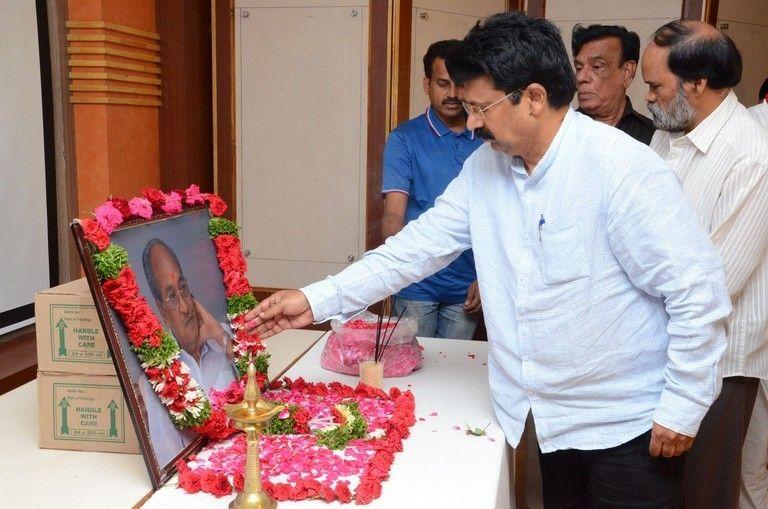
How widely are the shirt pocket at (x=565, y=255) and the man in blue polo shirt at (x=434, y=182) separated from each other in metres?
1.24

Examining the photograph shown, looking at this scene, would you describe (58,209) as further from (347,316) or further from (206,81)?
(347,316)

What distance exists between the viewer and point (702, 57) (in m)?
1.99

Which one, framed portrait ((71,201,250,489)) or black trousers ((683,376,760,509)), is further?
black trousers ((683,376,760,509))

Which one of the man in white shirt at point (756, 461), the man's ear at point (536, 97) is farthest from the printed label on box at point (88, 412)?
the man in white shirt at point (756, 461)

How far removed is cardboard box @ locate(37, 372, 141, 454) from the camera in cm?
156

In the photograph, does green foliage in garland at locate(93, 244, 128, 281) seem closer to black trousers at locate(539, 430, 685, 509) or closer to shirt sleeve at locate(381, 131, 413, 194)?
black trousers at locate(539, 430, 685, 509)

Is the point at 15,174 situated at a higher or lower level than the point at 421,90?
lower

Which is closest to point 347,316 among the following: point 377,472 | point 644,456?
point 377,472

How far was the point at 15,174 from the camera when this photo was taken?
2.77m

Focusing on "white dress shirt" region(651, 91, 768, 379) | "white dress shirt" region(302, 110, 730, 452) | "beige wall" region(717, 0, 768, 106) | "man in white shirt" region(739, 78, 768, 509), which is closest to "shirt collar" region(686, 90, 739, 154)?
"white dress shirt" region(651, 91, 768, 379)

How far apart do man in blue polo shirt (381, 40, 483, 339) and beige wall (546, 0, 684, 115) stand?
0.89 metres

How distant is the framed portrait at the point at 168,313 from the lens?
133 cm

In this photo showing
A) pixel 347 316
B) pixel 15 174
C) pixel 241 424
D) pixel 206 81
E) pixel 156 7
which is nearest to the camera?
pixel 241 424

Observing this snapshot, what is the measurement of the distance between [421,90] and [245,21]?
Answer: 88 centimetres
